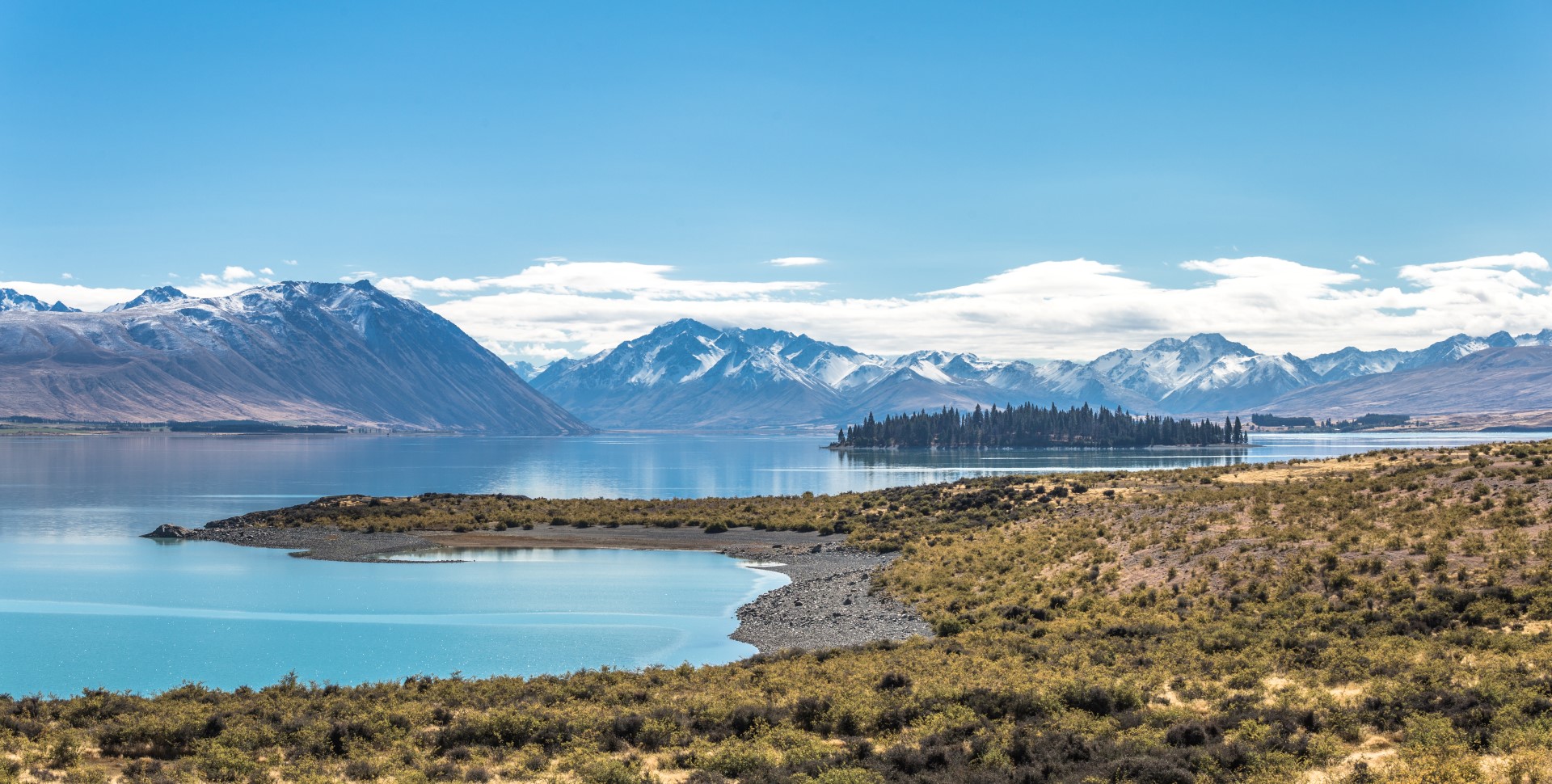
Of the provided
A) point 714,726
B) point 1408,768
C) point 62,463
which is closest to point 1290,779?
point 1408,768

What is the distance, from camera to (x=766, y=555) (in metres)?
67.9

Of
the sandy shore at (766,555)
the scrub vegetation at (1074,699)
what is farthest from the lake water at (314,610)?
the scrub vegetation at (1074,699)

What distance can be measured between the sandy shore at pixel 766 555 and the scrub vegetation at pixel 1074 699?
3271mm

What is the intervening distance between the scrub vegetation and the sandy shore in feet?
10.7

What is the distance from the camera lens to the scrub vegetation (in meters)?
19.6

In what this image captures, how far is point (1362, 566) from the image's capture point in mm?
36562

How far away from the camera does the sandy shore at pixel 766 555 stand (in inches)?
1623

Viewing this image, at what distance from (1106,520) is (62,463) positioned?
188171 mm

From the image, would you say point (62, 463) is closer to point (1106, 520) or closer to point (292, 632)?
point (292, 632)

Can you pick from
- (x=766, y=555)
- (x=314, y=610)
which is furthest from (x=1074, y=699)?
(x=766, y=555)

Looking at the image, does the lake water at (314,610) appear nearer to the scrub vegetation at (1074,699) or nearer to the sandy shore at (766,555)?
the sandy shore at (766,555)

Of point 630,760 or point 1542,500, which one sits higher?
point 1542,500

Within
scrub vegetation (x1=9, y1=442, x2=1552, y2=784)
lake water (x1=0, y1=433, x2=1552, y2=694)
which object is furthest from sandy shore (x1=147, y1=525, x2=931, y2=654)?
scrub vegetation (x1=9, y1=442, x2=1552, y2=784)

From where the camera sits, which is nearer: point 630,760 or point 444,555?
point 630,760
